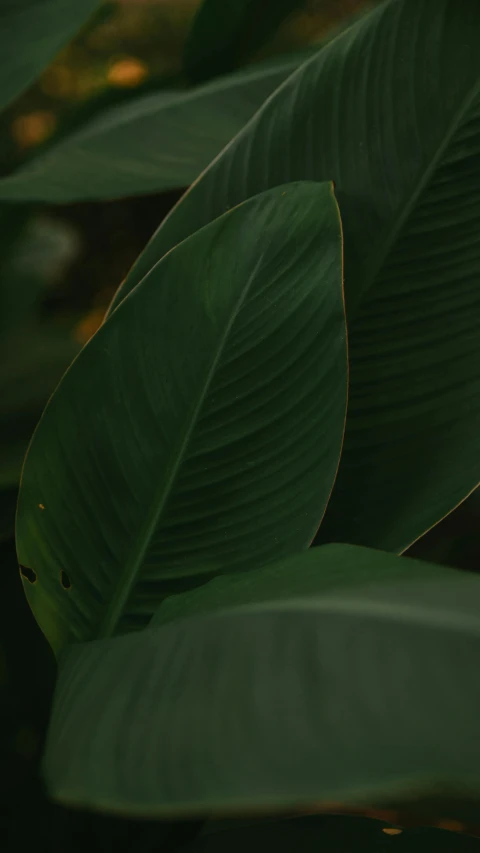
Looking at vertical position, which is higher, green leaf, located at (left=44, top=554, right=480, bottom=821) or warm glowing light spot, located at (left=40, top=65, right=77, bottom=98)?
warm glowing light spot, located at (left=40, top=65, right=77, bottom=98)

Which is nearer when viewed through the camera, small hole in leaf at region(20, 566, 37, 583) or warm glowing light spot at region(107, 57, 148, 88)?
small hole in leaf at region(20, 566, 37, 583)

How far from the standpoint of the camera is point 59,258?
0.93 metres

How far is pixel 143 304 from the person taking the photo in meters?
0.39

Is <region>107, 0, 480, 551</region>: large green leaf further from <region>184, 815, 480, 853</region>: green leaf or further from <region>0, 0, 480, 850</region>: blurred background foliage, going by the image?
<region>0, 0, 480, 850</region>: blurred background foliage

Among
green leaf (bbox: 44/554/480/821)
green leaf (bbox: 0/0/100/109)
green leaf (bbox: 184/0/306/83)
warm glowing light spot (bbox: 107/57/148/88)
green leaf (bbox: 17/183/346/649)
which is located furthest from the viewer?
warm glowing light spot (bbox: 107/57/148/88)

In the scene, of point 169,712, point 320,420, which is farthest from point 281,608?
point 320,420

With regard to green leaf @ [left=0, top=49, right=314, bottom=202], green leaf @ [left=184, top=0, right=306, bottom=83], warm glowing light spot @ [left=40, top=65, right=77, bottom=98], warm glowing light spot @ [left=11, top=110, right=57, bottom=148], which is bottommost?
green leaf @ [left=0, top=49, right=314, bottom=202]

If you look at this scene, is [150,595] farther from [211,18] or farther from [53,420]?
[211,18]

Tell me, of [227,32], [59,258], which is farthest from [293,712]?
[59,258]

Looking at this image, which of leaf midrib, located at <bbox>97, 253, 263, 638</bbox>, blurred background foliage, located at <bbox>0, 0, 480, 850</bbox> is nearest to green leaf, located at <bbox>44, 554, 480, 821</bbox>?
leaf midrib, located at <bbox>97, 253, 263, 638</bbox>

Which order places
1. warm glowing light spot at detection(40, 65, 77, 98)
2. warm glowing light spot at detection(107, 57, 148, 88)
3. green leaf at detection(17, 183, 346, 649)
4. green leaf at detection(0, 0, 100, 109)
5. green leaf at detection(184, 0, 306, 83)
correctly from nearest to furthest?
green leaf at detection(17, 183, 346, 649)
green leaf at detection(0, 0, 100, 109)
green leaf at detection(184, 0, 306, 83)
warm glowing light spot at detection(107, 57, 148, 88)
warm glowing light spot at detection(40, 65, 77, 98)

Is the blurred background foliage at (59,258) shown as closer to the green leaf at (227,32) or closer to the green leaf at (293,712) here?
the green leaf at (227,32)

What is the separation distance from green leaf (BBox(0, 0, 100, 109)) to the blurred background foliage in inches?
6.2

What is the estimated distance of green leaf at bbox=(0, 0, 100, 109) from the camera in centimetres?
52
